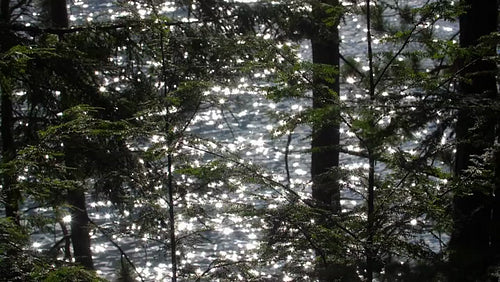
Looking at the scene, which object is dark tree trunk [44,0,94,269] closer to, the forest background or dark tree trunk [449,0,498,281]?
the forest background

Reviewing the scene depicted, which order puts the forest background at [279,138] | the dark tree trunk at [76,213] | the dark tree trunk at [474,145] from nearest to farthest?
1. the dark tree trunk at [474,145]
2. the forest background at [279,138]
3. the dark tree trunk at [76,213]

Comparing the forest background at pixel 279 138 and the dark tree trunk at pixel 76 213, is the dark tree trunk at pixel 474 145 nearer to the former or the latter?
the forest background at pixel 279 138

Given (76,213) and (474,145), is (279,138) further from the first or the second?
(76,213)

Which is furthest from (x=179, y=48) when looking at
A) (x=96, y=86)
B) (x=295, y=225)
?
(x=295, y=225)

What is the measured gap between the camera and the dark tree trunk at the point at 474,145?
2.95 metres

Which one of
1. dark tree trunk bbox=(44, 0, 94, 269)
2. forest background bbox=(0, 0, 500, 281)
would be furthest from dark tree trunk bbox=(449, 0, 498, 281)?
dark tree trunk bbox=(44, 0, 94, 269)

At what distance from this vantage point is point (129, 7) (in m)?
5.44

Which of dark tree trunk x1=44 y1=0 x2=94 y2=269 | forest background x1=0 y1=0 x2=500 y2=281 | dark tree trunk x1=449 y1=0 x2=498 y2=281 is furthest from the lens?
dark tree trunk x1=44 y1=0 x2=94 y2=269

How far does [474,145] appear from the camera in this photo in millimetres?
3084

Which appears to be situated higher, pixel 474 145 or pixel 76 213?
pixel 76 213

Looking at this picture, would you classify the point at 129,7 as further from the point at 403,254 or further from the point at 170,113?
the point at 403,254

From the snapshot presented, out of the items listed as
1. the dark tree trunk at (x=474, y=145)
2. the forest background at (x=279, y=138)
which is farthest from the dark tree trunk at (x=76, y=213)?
the dark tree trunk at (x=474, y=145)

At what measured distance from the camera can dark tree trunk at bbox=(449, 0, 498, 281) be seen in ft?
9.68

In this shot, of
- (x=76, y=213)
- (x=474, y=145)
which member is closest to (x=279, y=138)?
(x=474, y=145)
